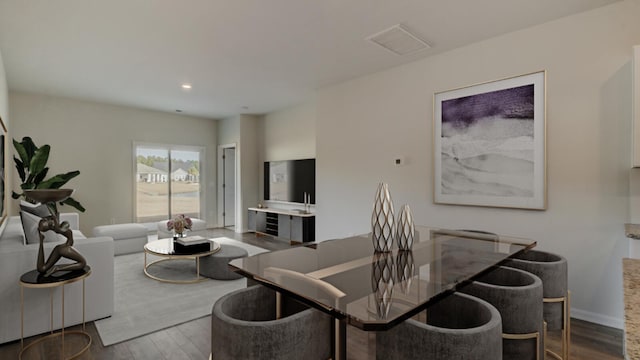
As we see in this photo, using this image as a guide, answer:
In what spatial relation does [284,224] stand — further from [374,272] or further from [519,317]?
[519,317]

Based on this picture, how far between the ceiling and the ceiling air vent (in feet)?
0.22

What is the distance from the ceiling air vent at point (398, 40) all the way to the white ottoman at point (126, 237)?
4.61 meters

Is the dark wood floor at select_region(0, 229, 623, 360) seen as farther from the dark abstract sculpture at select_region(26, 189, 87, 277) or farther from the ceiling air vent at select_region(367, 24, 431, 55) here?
the ceiling air vent at select_region(367, 24, 431, 55)

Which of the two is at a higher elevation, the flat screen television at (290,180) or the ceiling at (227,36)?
the ceiling at (227,36)

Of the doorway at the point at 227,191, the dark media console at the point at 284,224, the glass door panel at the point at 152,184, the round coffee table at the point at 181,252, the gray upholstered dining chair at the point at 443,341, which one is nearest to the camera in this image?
the gray upholstered dining chair at the point at 443,341

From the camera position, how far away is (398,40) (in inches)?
129

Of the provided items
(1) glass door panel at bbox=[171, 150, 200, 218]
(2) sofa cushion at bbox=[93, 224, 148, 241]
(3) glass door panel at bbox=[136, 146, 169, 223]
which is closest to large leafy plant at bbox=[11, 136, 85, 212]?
(2) sofa cushion at bbox=[93, 224, 148, 241]

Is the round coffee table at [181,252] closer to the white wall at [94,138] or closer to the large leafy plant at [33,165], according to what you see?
the large leafy plant at [33,165]

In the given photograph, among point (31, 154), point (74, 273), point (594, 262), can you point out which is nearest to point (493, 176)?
point (594, 262)

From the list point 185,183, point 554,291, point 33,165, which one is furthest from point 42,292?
point 185,183

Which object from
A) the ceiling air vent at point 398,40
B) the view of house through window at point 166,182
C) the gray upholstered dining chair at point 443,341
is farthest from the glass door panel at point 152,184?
the gray upholstered dining chair at point 443,341

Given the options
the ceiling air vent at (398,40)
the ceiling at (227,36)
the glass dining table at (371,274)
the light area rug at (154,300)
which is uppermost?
the ceiling at (227,36)

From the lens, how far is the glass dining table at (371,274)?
1114mm

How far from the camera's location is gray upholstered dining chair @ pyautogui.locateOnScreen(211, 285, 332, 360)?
3.77 ft
